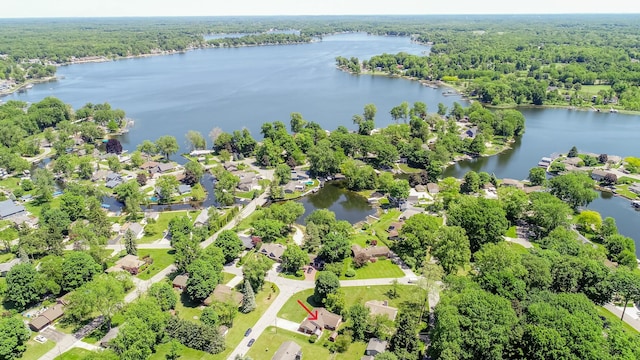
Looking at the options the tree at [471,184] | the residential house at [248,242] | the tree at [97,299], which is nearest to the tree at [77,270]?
the tree at [97,299]

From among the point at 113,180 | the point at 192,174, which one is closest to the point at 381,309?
the point at 192,174

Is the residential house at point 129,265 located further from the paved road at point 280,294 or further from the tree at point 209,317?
the paved road at point 280,294

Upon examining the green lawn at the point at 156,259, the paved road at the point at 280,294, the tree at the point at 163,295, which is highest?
the tree at the point at 163,295

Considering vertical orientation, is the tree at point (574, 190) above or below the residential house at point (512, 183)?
above

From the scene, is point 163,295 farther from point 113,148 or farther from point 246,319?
point 113,148

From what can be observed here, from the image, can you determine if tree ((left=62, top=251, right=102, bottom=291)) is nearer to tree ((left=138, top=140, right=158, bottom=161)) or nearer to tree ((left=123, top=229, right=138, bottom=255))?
tree ((left=123, top=229, right=138, bottom=255))
